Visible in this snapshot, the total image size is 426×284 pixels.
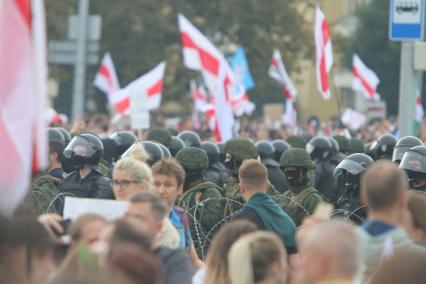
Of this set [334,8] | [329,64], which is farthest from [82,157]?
[334,8]

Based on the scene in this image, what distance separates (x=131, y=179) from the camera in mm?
9250

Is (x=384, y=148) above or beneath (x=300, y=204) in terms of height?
beneath

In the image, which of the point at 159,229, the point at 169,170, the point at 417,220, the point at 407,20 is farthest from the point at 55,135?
the point at 417,220

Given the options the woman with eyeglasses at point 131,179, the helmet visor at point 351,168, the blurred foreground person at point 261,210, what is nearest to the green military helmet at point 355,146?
the helmet visor at point 351,168

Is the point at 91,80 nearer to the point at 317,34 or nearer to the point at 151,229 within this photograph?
the point at 317,34

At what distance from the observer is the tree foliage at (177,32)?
49.7 metres

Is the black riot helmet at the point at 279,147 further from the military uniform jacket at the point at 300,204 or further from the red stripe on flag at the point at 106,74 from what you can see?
the red stripe on flag at the point at 106,74

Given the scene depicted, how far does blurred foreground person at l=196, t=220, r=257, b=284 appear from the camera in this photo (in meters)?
7.71

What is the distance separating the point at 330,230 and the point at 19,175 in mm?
1851

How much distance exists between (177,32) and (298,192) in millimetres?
36858

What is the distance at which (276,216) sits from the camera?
35.2ft

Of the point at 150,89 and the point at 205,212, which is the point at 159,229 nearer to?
the point at 205,212

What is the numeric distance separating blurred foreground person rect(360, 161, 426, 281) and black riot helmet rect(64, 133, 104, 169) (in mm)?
6094

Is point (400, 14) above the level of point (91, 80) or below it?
above
